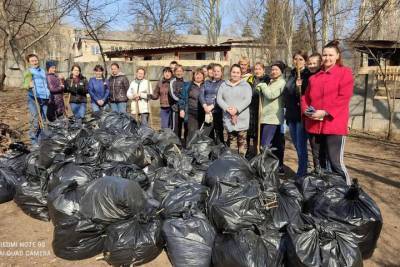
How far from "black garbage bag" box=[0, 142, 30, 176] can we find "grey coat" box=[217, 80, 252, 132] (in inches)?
104

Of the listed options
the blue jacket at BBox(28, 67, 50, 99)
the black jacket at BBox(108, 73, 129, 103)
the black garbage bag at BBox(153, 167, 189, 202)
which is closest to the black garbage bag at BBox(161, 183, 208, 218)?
the black garbage bag at BBox(153, 167, 189, 202)

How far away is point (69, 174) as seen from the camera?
354 cm

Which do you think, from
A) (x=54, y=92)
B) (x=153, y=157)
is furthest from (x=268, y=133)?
(x=54, y=92)

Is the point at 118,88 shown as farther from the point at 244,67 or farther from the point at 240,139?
the point at 240,139

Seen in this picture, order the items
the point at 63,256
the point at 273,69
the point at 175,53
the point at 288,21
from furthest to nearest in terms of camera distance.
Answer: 1. the point at 175,53
2. the point at 288,21
3. the point at 273,69
4. the point at 63,256

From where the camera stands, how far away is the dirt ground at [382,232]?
285cm

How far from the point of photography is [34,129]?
19.3ft

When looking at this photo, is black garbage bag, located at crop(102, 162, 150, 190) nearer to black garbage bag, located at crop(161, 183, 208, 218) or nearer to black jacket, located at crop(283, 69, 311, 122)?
black garbage bag, located at crop(161, 183, 208, 218)

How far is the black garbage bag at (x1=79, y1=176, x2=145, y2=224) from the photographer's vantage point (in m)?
2.91

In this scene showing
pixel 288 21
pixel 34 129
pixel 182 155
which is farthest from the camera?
pixel 288 21

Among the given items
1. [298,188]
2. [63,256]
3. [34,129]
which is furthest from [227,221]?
[34,129]

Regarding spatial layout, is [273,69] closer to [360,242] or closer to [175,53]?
[360,242]

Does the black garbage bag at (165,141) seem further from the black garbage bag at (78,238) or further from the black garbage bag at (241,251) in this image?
the black garbage bag at (241,251)

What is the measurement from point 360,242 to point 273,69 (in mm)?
2383
